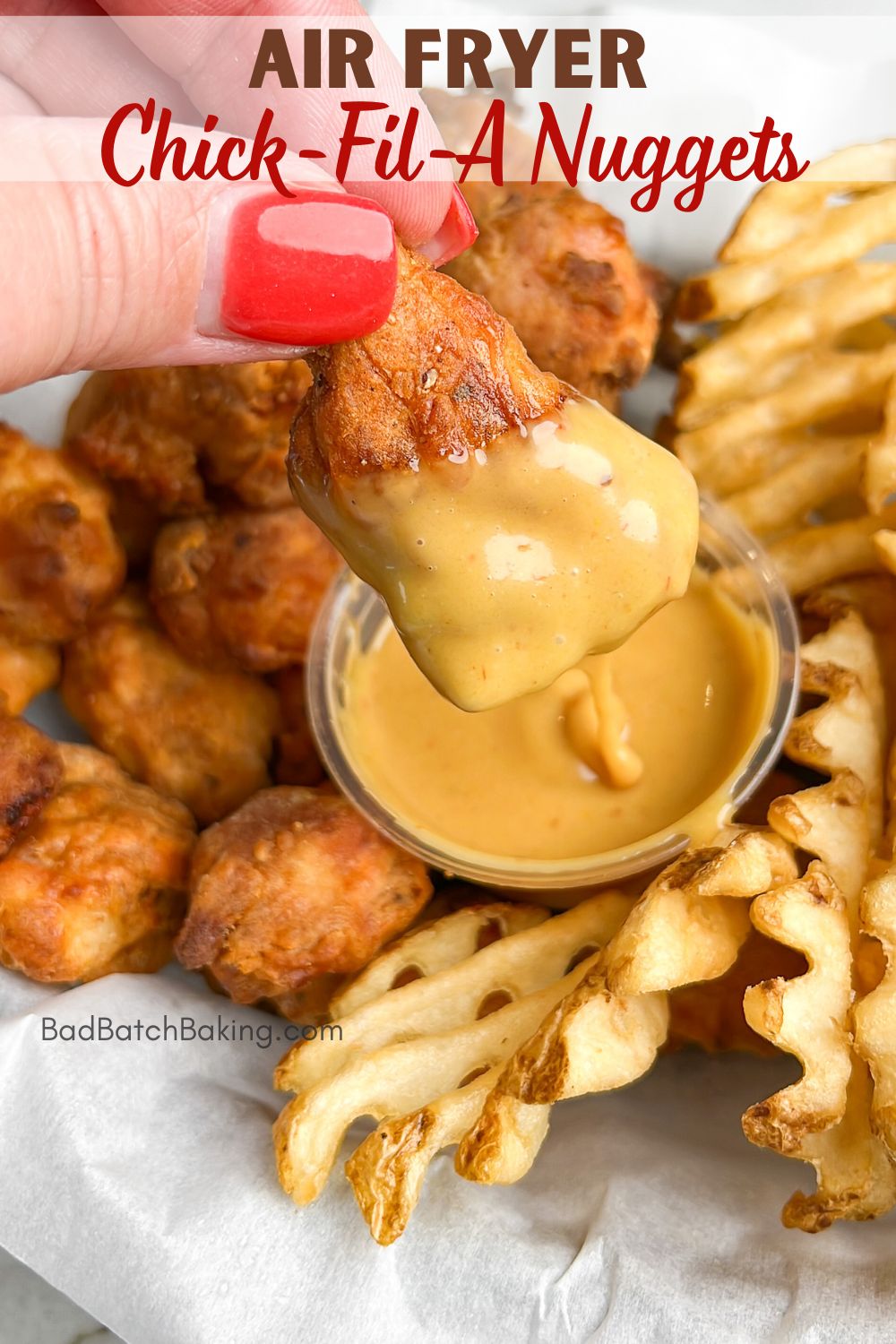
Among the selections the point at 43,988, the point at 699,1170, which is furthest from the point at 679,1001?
the point at 43,988

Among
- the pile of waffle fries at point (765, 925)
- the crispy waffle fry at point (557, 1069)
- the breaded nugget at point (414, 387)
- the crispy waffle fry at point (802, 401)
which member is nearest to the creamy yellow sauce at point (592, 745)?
the pile of waffle fries at point (765, 925)

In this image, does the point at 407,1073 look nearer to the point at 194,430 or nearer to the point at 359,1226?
the point at 359,1226

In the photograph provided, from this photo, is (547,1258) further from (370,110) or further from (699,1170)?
(370,110)

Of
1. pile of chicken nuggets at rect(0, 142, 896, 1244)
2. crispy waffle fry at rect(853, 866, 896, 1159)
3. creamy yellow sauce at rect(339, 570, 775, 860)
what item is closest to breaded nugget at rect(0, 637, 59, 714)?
pile of chicken nuggets at rect(0, 142, 896, 1244)

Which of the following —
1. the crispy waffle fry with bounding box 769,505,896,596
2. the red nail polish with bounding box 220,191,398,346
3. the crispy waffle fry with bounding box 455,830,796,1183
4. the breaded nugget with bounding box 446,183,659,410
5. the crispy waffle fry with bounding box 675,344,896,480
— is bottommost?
the crispy waffle fry with bounding box 455,830,796,1183

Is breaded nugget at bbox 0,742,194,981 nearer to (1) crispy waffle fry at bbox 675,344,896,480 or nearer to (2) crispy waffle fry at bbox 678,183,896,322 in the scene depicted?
(1) crispy waffle fry at bbox 675,344,896,480

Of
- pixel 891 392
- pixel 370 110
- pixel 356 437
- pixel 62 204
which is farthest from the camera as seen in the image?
pixel 891 392

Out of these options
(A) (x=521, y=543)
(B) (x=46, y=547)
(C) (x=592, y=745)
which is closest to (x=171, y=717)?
(B) (x=46, y=547)

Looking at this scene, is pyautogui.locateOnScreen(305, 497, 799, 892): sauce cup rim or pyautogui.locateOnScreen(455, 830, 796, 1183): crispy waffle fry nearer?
pyautogui.locateOnScreen(455, 830, 796, 1183): crispy waffle fry
